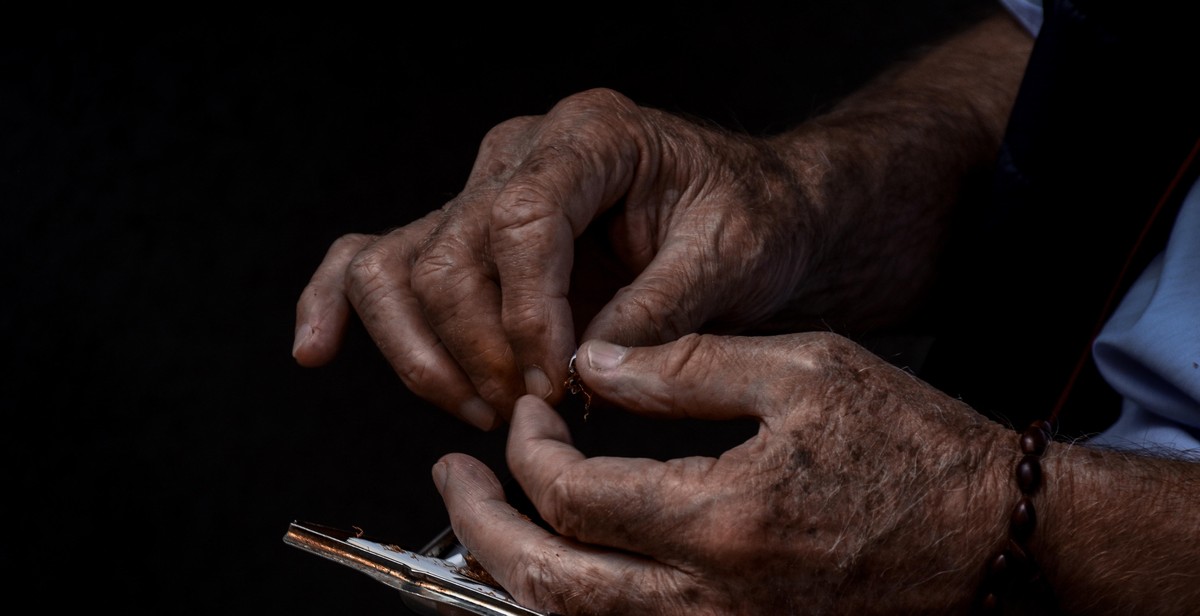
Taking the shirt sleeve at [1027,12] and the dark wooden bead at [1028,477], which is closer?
the dark wooden bead at [1028,477]

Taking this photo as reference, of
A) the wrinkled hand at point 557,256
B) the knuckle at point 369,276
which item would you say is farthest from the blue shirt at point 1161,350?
the knuckle at point 369,276

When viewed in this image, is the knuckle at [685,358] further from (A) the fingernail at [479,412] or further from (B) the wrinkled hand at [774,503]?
(A) the fingernail at [479,412]

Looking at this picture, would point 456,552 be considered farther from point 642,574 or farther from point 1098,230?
point 1098,230

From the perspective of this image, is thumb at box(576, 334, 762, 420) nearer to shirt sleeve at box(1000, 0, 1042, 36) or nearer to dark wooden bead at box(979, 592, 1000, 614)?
dark wooden bead at box(979, 592, 1000, 614)

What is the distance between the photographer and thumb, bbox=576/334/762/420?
54 cm

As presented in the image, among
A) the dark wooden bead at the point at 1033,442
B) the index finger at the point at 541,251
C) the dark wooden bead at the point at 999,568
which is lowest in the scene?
the dark wooden bead at the point at 999,568

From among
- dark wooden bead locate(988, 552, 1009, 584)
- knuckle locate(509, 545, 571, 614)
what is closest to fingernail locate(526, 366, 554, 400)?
knuckle locate(509, 545, 571, 614)

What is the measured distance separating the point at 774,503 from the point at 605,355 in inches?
5.0

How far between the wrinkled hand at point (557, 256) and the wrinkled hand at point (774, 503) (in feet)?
0.27

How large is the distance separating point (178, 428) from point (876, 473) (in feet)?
2.33

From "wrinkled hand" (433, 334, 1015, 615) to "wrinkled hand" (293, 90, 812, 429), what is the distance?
0.27ft

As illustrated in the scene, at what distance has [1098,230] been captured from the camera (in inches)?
32.9

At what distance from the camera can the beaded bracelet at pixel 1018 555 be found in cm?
53

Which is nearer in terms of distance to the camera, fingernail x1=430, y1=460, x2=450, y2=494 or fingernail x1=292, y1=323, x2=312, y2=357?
fingernail x1=430, y1=460, x2=450, y2=494
